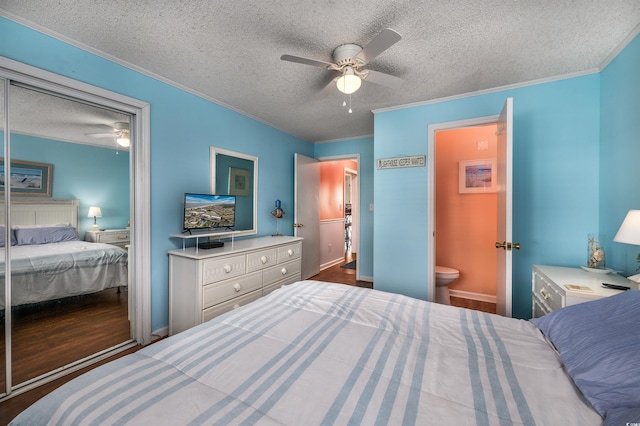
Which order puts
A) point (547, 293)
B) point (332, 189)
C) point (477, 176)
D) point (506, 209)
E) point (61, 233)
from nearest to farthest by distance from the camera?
point (547, 293) < point (61, 233) < point (506, 209) < point (477, 176) < point (332, 189)

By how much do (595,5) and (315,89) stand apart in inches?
78.6

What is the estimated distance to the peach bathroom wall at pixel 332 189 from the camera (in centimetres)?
534

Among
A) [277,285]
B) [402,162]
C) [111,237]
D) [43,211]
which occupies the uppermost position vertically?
[402,162]

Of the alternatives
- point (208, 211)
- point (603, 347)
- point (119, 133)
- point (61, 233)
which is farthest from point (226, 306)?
point (603, 347)

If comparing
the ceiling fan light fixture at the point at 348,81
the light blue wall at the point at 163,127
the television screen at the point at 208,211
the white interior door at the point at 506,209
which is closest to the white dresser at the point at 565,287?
the white interior door at the point at 506,209

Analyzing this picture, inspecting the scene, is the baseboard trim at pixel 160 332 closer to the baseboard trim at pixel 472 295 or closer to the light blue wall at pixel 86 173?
the light blue wall at pixel 86 173

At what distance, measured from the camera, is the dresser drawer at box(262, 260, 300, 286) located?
287cm

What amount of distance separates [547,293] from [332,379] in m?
1.85

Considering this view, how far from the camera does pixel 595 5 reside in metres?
1.54

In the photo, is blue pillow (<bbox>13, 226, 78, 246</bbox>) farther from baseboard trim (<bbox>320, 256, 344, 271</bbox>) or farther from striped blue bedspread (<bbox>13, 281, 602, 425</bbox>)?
baseboard trim (<bbox>320, 256, 344, 271</bbox>)

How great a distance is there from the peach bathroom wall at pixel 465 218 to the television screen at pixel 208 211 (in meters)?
2.85

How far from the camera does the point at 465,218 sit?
3570 millimetres

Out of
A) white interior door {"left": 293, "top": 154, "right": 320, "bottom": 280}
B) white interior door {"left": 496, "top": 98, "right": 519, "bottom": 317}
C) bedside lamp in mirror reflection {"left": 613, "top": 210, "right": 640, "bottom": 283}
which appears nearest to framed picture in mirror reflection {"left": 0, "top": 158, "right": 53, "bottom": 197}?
white interior door {"left": 293, "top": 154, "right": 320, "bottom": 280}

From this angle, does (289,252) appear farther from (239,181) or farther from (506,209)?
(506,209)
